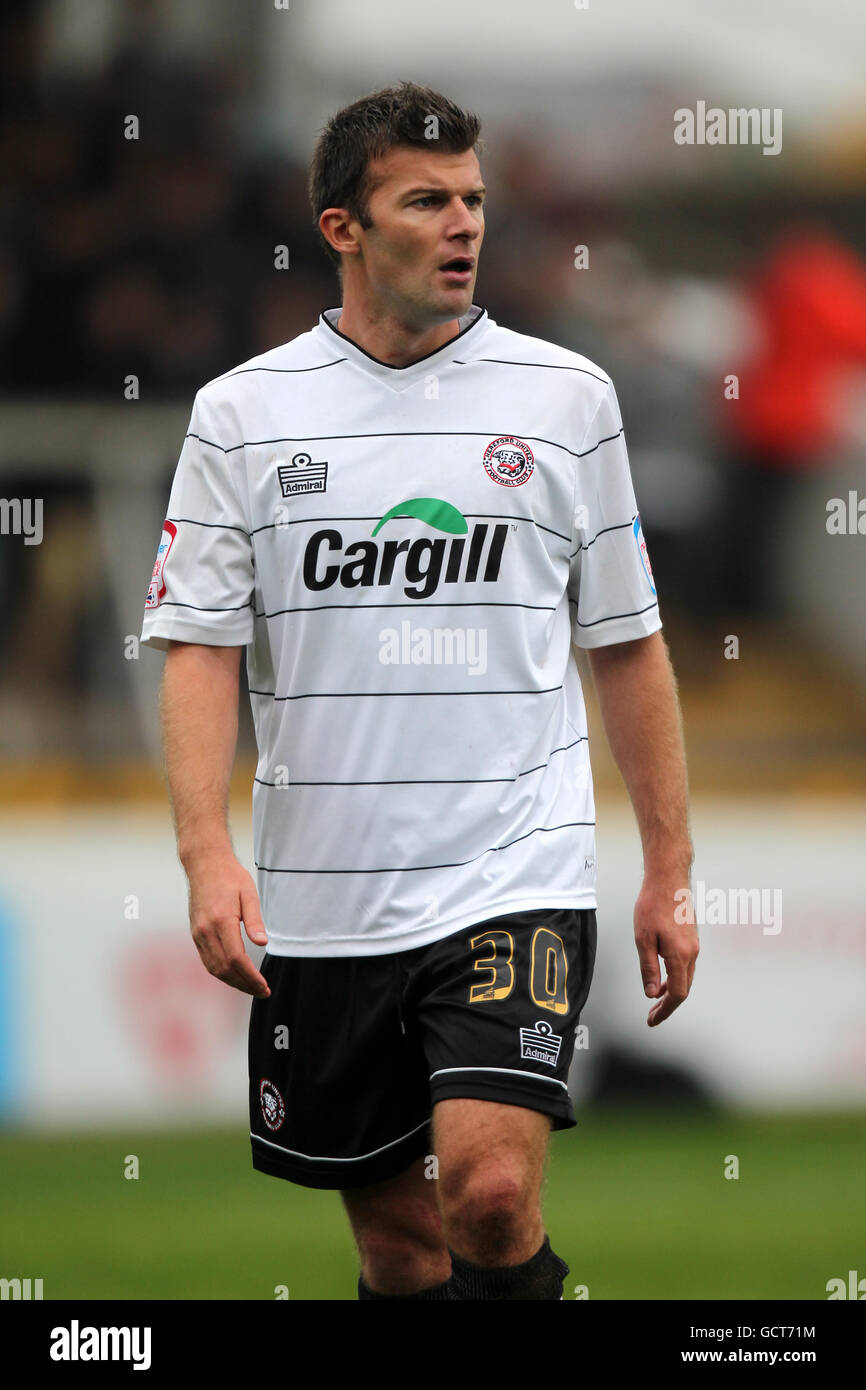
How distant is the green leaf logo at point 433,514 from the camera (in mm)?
3418

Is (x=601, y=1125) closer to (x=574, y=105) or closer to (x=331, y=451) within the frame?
(x=331, y=451)

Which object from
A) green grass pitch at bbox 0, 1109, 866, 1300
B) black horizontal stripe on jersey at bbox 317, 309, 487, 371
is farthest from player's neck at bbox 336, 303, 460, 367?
green grass pitch at bbox 0, 1109, 866, 1300

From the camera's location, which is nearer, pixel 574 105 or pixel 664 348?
pixel 664 348

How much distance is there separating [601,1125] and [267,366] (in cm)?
417

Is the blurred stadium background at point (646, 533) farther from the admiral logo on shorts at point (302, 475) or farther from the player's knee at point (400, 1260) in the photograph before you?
the admiral logo on shorts at point (302, 475)

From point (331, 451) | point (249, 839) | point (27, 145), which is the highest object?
point (27, 145)

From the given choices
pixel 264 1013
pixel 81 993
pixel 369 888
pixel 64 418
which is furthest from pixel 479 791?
pixel 64 418

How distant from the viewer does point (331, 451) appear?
11.4 ft

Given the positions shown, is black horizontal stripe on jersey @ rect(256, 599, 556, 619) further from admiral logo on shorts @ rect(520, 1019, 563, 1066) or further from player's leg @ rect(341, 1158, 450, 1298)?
player's leg @ rect(341, 1158, 450, 1298)

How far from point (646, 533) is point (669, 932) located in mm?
5246

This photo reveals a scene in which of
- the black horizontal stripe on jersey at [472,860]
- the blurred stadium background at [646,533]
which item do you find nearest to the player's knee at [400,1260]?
the black horizontal stripe on jersey at [472,860]

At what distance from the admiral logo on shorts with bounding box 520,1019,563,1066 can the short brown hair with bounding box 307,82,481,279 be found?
1423mm

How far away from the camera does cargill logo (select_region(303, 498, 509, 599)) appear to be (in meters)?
3.41

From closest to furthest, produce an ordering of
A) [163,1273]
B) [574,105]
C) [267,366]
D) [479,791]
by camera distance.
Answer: [479,791] < [267,366] < [163,1273] < [574,105]
